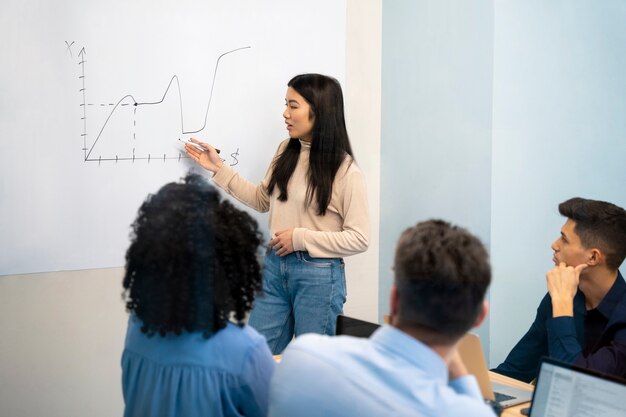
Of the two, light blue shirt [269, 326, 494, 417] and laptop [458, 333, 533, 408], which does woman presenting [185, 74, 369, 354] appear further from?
light blue shirt [269, 326, 494, 417]

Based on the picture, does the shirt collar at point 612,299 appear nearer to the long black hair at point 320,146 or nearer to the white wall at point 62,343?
the long black hair at point 320,146

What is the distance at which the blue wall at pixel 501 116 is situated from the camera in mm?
3068

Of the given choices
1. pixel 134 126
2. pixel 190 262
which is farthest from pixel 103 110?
pixel 190 262

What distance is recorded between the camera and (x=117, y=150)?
2213 millimetres

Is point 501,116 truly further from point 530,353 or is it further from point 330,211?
point 530,353

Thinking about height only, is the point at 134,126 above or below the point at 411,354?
above

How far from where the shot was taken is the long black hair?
2.43m

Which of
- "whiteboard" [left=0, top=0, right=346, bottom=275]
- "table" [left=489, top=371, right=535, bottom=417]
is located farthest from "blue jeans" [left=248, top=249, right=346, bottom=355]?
"table" [left=489, top=371, right=535, bottom=417]

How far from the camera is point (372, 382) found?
95 centimetres

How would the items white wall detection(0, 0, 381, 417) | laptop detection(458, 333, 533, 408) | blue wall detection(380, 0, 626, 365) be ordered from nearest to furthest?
laptop detection(458, 333, 533, 408) < white wall detection(0, 0, 381, 417) < blue wall detection(380, 0, 626, 365)

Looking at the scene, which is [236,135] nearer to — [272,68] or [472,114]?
[272,68]

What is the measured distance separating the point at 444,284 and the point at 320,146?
152 cm

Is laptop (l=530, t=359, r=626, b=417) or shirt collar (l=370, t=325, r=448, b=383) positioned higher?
shirt collar (l=370, t=325, r=448, b=383)

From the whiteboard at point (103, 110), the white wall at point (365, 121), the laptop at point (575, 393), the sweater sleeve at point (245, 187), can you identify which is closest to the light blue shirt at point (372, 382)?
the laptop at point (575, 393)
